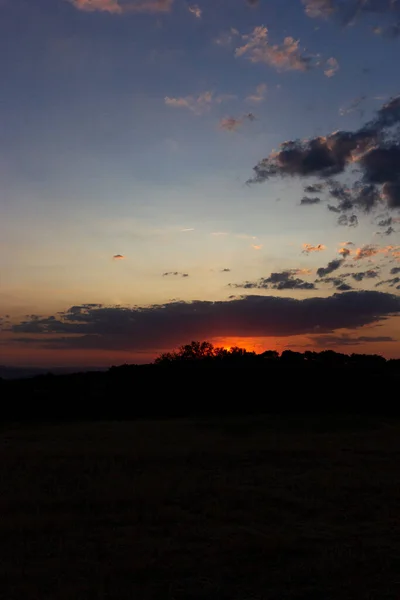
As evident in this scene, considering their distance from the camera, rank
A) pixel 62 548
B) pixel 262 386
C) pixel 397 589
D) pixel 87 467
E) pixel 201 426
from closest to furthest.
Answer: pixel 397 589 → pixel 62 548 → pixel 87 467 → pixel 201 426 → pixel 262 386

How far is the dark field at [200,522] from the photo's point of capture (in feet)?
24.8

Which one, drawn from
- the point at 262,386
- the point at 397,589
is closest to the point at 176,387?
the point at 262,386

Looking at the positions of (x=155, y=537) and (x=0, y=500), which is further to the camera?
(x=0, y=500)

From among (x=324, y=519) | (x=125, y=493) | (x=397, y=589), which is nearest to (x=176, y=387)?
(x=125, y=493)

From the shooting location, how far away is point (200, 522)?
422 inches

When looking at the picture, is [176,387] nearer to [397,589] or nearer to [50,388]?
[50,388]

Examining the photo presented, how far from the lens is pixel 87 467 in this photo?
55.0 feet

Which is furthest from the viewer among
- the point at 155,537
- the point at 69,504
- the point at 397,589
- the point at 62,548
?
the point at 69,504

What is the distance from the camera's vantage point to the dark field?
757 centimetres

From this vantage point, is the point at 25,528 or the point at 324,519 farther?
the point at 324,519

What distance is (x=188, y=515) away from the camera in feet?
36.9

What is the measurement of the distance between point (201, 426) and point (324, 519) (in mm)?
18126

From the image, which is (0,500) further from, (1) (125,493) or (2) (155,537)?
(2) (155,537)

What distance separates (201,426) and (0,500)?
17049 millimetres
